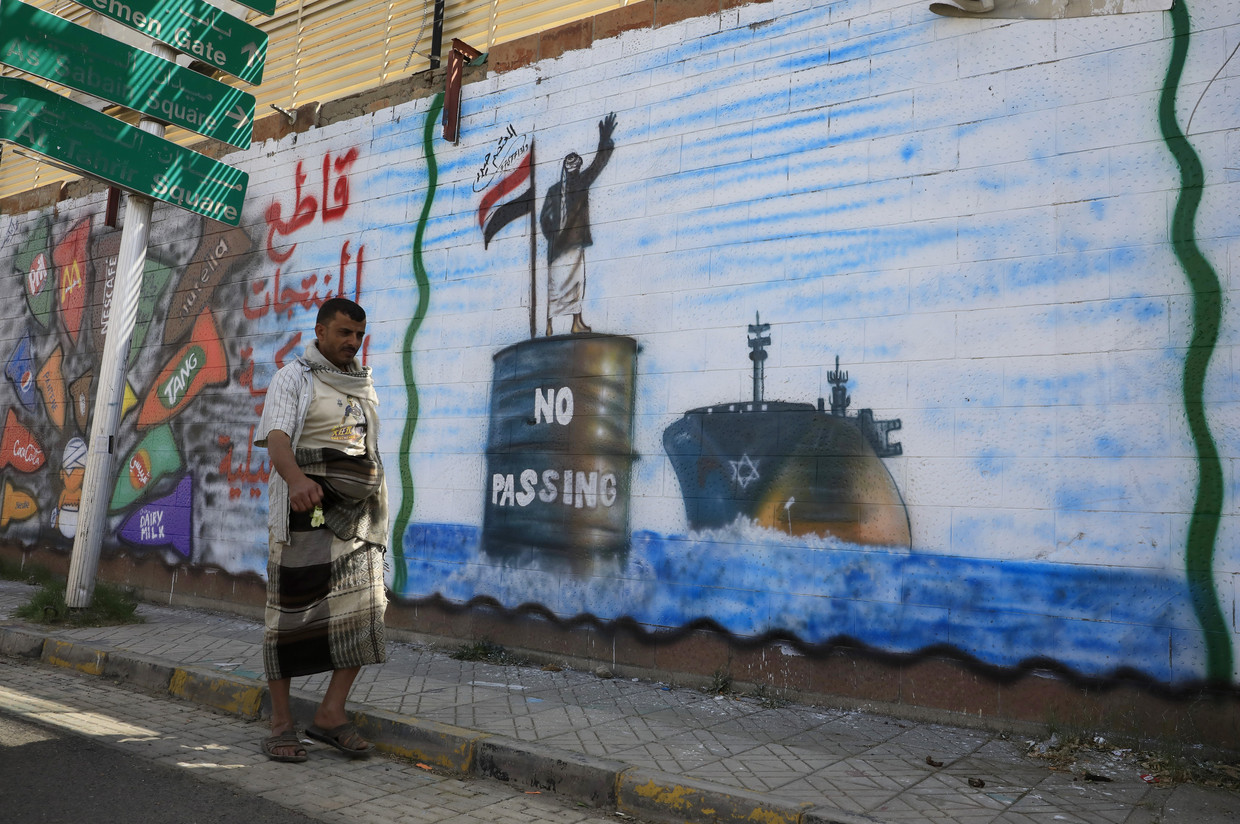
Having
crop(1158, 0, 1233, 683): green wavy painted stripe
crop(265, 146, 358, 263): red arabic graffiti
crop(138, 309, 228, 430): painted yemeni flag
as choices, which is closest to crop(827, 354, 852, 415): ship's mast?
crop(1158, 0, 1233, 683): green wavy painted stripe

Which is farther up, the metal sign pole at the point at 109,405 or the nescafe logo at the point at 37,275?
the nescafe logo at the point at 37,275

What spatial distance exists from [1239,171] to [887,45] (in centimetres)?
182

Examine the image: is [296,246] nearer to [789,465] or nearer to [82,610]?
[82,610]

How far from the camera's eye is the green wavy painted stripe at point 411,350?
21.3ft

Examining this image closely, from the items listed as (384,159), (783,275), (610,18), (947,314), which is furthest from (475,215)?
(947,314)

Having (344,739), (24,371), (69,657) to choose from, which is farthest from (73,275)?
(344,739)

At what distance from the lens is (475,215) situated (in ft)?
21.2

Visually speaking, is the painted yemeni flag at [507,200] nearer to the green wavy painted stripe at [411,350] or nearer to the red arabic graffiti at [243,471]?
the green wavy painted stripe at [411,350]

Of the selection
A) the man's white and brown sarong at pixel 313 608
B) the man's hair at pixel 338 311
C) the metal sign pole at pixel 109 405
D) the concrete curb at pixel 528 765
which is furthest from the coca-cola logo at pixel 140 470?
the man's hair at pixel 338 311

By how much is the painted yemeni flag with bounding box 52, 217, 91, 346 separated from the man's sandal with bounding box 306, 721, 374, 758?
7311 mm

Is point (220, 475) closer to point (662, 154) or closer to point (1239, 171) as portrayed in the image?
point (662, 154)

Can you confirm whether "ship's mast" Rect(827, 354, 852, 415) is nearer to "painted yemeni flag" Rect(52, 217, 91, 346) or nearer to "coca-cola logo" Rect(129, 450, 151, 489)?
"coca-cola logo" Rect(129, 450, 151, 489)

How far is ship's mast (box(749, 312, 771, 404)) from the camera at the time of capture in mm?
5094

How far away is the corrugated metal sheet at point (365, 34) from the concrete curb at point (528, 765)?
428 centimetres
